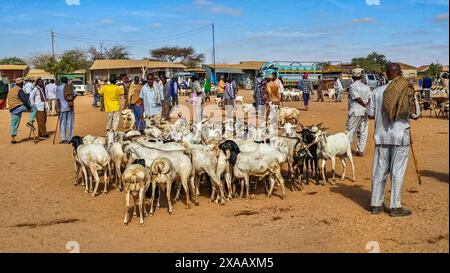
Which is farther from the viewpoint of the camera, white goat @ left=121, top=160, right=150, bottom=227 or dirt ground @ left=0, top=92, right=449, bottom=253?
white goat @ left=121, top=160, right=150, bottom=227

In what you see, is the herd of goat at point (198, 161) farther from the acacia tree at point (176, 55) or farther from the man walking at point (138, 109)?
the acacia tree at point (176, 55)

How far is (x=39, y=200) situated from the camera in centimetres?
809

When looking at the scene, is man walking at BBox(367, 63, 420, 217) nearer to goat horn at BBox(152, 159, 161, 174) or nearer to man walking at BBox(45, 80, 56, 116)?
goat horn at BBox(152, 159, 161, 174)

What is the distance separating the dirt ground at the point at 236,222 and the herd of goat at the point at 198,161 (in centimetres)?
32

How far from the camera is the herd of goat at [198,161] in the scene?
7070 millimetres

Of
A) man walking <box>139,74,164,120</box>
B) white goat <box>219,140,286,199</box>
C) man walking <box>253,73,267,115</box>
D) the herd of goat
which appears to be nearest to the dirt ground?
the herd of goat

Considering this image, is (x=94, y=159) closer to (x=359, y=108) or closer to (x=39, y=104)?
(x=359, y=108)

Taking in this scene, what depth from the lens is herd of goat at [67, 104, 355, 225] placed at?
707cm

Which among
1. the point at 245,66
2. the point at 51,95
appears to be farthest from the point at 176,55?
the point at 51,95

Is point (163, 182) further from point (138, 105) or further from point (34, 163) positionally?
point (138, 105)

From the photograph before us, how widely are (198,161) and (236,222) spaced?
1.53 m

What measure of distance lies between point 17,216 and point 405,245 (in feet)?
18.8

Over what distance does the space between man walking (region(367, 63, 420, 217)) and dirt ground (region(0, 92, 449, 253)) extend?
14.3 inches

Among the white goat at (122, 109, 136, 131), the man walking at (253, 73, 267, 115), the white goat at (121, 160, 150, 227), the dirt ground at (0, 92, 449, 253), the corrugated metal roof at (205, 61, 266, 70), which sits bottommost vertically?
the dirt ground at (0, 92, 449, 253)
